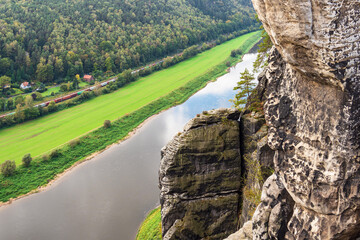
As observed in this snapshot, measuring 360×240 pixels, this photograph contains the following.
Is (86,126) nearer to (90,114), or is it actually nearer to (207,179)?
(90,114)

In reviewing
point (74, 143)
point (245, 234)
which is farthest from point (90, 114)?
point (245, 234)

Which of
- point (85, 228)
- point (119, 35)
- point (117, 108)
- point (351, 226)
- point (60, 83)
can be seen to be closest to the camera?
point (351, 226)

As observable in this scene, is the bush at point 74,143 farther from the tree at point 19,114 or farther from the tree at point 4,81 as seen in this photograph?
the tree at point 4,81

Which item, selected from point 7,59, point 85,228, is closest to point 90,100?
point 7,59

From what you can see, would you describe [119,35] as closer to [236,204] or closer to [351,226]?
[236,204]

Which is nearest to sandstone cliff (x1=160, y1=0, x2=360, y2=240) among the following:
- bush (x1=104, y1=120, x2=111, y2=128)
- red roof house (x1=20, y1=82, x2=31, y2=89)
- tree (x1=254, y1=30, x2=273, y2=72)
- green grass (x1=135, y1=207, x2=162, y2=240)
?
tree (x1=254, y1=30, x2=273, y2=72)

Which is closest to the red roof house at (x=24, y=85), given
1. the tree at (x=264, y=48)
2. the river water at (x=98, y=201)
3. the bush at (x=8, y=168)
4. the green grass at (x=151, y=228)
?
the bush at (x=8, y=168)
